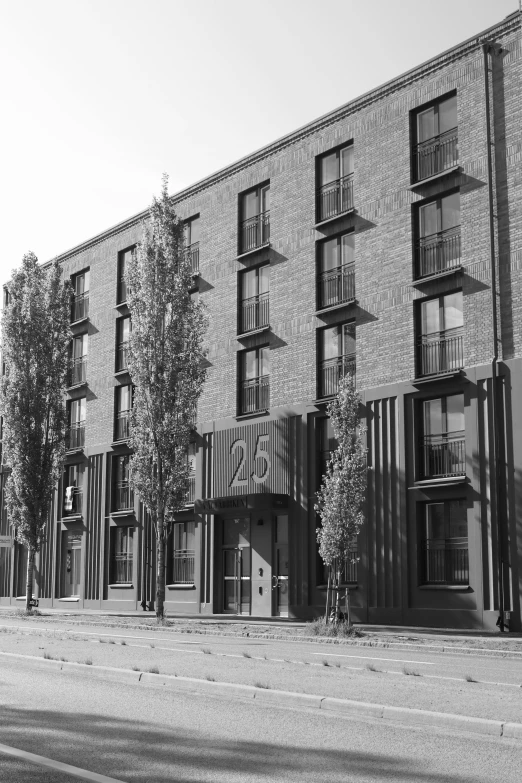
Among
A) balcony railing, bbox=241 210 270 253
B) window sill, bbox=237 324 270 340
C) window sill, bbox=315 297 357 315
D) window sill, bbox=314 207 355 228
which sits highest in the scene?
balcony railing, bbox=241 210 270 253

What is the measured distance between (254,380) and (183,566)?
24.7 feet

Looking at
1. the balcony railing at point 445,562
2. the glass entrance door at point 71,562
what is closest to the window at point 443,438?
the balcony railing at point 445,562

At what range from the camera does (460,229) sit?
88.4 feet

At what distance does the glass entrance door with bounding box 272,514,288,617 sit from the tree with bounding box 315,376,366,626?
19.5ft

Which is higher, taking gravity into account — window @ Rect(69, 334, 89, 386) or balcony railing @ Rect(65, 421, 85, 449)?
window @ Rect(69, 334, 89, 386)

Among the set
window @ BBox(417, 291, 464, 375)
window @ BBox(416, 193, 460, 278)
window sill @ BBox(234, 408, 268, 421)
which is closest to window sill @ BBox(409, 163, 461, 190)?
window @ BBox(416, 193, 460, 278)

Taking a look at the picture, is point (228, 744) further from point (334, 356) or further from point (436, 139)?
point (436, 139)

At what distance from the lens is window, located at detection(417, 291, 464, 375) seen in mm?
26500

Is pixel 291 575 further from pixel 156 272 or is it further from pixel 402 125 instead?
pixel 402 125

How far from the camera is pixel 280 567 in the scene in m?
30.8

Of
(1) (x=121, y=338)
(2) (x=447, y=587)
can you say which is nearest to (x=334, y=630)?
(2) (x=447, y=587)

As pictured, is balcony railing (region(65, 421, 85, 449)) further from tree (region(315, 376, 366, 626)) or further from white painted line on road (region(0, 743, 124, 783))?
white painted line on road (region(0, 743, 124, 783))

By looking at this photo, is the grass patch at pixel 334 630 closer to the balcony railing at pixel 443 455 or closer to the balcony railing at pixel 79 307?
the balcony railing at pixel 443 455

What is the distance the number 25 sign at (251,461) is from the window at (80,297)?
13480mm
